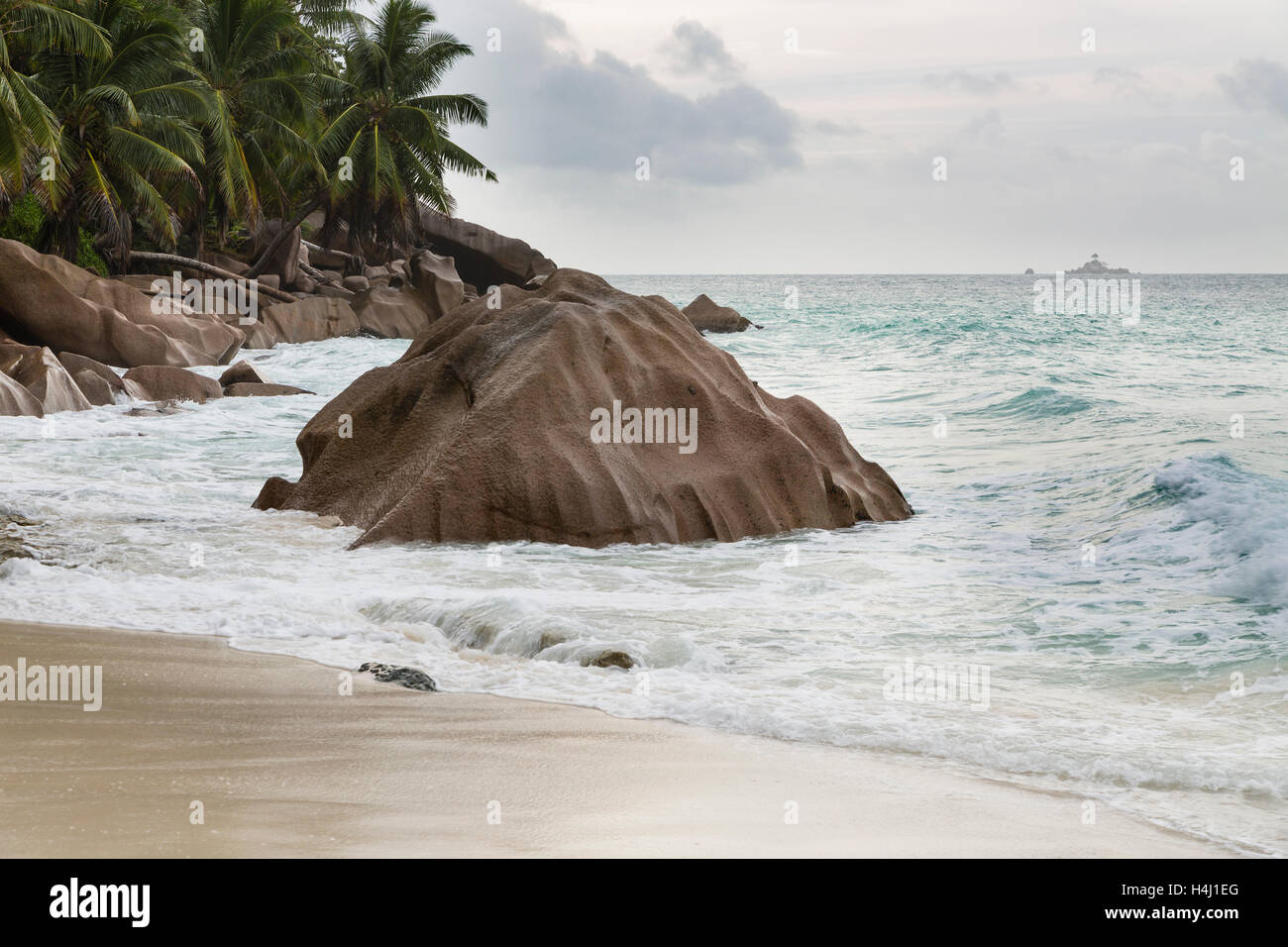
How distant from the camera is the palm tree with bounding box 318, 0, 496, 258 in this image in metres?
32.4

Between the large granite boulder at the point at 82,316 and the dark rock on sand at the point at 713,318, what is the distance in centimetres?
2055

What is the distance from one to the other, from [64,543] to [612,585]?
3.46 m

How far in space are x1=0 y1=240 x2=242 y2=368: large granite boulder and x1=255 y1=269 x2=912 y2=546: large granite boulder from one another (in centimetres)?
1156

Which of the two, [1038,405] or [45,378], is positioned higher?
[45,378]

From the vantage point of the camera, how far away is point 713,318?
129 ft

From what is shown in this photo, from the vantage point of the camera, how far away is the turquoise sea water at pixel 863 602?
14.3 ft

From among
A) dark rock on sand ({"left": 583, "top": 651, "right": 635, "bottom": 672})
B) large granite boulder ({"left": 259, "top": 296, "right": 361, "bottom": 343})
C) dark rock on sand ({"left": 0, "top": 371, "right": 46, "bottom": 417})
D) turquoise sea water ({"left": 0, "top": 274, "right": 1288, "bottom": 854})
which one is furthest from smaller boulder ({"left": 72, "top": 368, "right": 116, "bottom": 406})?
dark rock on sand ({"left": 583, "top": 651, "right": 635, "bottom": 672})

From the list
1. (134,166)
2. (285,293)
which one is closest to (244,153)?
(285,293)

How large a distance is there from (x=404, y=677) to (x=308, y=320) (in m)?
24.5

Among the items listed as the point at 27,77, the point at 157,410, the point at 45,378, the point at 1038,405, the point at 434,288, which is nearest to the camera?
the point at 45,378

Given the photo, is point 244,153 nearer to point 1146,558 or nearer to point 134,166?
point 134,166

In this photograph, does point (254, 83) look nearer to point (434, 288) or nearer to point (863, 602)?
point (434, 288)

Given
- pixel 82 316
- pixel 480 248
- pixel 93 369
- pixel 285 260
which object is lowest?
pixel 93 369

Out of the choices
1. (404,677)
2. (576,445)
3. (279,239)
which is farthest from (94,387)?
(279,239)
